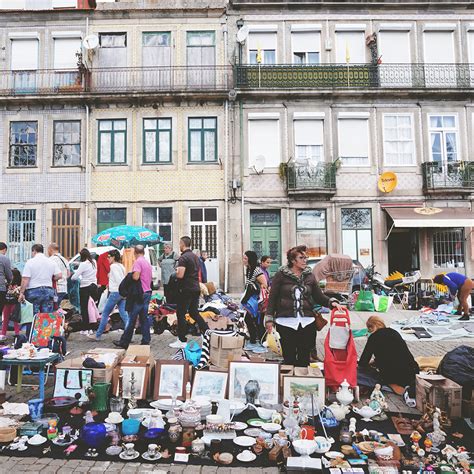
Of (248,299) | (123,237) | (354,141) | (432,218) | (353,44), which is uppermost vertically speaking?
(353,44)

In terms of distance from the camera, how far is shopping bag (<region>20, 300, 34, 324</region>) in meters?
8.27

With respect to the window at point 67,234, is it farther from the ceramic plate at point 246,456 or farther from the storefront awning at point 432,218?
the ceramic plate at point 246,456

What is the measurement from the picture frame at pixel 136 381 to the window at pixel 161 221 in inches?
531

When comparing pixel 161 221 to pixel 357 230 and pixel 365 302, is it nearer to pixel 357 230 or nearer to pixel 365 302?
pixel 357 230

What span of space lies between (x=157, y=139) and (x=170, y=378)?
15113 millimetres

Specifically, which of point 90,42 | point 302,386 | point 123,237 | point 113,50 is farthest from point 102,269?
point 113,50

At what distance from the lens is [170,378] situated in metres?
5.44

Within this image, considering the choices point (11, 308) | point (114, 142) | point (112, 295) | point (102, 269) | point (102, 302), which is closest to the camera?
point (11, 308)

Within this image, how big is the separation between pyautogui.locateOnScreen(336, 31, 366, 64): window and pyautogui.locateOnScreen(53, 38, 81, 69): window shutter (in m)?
11.4

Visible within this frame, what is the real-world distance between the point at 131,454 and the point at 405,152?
18.2 metres

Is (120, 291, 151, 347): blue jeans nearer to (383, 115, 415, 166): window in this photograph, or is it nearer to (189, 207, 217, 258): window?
(189, 207, 217, 258): window

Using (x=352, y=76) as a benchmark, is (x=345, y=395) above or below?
below

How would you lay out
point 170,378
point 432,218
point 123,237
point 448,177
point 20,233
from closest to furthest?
point 170,378 < point 123,237 < point 432,218 < point 448,177 < point 20,233

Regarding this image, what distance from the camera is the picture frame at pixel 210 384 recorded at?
526cm
